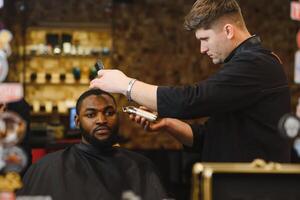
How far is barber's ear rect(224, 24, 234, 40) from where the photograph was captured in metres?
1.98

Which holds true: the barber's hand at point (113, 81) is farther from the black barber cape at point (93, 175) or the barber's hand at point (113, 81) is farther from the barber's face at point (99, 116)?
the barber's face at point (99, 116)

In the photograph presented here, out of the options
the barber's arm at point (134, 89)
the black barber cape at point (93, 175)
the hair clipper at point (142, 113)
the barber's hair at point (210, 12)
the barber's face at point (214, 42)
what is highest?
the barber's hair at point (210, 12)

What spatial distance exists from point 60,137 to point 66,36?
1.46m

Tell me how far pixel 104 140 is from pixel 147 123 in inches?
25.9

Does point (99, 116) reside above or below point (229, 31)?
below

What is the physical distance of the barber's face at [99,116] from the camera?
2.65 metres

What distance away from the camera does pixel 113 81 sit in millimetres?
1876

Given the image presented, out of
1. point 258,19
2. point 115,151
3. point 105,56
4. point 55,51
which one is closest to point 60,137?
point 55,51

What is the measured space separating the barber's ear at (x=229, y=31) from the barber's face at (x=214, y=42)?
0.01 meters

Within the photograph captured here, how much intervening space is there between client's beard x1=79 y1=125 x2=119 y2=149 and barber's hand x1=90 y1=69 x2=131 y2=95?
79cm

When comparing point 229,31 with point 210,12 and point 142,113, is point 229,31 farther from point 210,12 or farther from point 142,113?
point 142,113

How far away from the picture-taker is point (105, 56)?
6.13 m

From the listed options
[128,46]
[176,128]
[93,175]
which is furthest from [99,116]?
[128,46]

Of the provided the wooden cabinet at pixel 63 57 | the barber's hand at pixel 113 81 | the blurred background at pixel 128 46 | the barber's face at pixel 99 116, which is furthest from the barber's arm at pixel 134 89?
the blurred background at pixel 128 46
